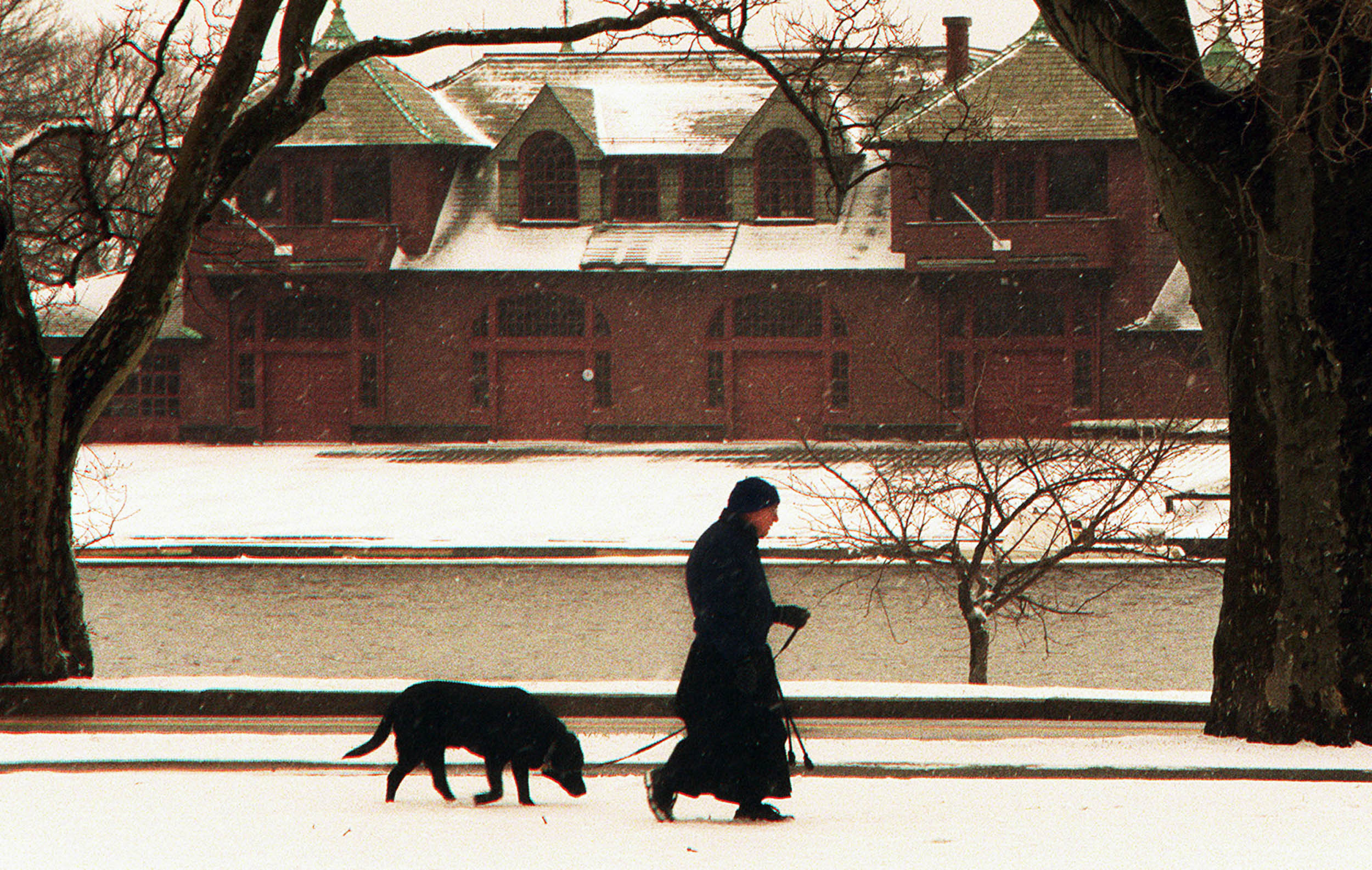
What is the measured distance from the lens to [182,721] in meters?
8.47

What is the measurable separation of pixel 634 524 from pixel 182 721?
40.7 feet

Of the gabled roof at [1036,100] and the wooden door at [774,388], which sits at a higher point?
the gabled roof at [1036,100]

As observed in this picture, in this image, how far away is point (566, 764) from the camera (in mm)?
6309

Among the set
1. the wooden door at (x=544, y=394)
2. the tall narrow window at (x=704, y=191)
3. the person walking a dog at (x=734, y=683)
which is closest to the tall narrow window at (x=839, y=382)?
the tall narrow window at (x=704, y=191)

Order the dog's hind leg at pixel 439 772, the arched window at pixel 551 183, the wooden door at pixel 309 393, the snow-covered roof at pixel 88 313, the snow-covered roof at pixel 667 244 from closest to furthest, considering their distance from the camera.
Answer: the dog's hind leg at pixel 439 772 < the snow-covered roof at pixel 667 244 < the snow-covered roof at pixel 88 313 < the wooden door at pixel 309 393 < the arched window at pixel 551 183

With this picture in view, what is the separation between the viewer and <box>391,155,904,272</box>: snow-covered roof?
36875 mm

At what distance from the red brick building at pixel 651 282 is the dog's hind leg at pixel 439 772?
30.0 meters

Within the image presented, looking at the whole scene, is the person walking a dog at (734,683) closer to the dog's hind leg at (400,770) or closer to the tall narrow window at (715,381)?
the dog's hind leg at (400,770)

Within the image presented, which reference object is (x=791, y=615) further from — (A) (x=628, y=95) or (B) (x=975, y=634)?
(A) (x=628, y=95)

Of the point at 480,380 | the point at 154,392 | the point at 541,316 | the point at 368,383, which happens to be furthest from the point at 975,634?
the point at 154,392

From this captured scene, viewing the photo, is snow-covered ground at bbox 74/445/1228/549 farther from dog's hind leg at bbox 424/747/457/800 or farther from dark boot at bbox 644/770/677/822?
dark boot at bbox 644/770/677/822

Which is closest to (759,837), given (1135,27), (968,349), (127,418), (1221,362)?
(1221,362)

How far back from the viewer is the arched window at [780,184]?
3844 centimetres

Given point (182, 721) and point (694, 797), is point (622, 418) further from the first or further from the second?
point (694, 797)
